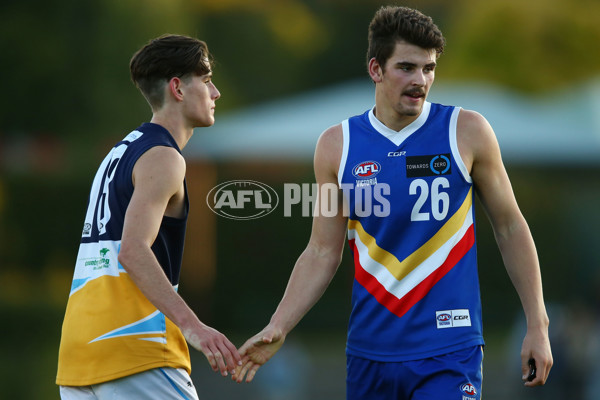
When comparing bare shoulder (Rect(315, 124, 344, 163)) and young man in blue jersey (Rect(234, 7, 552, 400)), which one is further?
bare shoulder (Rect(315, 124, 344, 163))

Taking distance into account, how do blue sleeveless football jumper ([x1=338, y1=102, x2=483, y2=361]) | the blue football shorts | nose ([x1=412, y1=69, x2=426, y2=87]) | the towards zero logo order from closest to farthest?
the blue football shorts
blue sleeveless football jumper ([x1=338, y1=102, x2=483, y2=361])
nose ([x1=412, y1=69, x2=426, y2=87])
the towards zero logo

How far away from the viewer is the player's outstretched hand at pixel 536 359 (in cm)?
475

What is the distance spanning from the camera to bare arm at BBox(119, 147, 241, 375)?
180 inches

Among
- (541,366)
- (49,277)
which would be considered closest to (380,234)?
(541,366)

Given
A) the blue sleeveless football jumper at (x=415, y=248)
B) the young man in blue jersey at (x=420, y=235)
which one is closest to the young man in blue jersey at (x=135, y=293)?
the young man in blue jersey at (x=420, y=235)

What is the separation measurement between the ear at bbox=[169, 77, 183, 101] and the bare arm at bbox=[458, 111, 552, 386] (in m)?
1.51

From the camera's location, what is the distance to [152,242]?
4684 mm

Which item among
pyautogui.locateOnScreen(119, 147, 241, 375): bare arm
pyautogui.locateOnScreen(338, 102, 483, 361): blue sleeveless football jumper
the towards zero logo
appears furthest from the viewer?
the towards zero logo

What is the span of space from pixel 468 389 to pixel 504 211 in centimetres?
95

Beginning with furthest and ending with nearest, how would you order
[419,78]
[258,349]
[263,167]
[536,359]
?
[263,167] < [258,349] < [419,78] < [536,359]

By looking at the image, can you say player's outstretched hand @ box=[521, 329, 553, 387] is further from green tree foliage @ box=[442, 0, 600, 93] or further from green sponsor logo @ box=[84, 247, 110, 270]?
green tree foliage @ box=[442, 0, 600, 93]

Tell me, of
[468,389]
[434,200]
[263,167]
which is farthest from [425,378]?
[263,167]

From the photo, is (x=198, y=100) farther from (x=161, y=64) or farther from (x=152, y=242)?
(x=152, y=242)

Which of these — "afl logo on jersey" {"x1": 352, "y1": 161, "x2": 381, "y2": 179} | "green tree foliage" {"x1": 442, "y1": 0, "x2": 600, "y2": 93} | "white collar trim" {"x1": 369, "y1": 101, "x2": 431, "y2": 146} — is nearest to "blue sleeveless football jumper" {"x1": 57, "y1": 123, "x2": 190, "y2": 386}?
"afl logo on jersey" {"x1": 352, "y1": 161, "x2": 381, "y2": 179}
